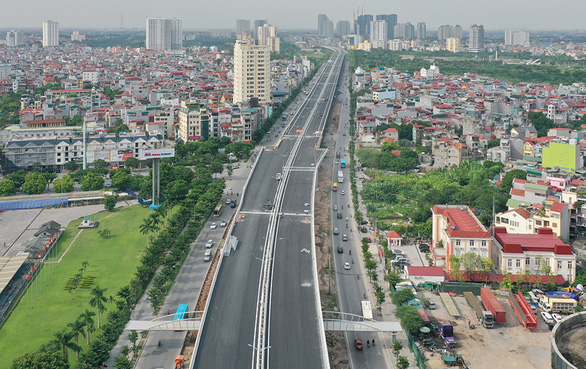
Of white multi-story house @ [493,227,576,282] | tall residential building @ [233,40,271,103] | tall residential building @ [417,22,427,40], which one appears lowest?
white multi-story house @ [493,227,576,282]

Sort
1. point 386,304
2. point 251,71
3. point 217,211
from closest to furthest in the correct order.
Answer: point 386,304
point 217,211
point 251,71

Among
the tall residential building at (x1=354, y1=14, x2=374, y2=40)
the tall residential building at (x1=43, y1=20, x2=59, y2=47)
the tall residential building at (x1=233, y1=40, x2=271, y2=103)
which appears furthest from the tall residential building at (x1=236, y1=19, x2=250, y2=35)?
the tall residential building at (x1=233, y1=40, x2=271, y2=103)

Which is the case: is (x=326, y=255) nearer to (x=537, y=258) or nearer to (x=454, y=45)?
(x=537, y=258)

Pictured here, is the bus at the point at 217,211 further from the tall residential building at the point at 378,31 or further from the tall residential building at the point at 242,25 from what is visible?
the tall residential building at the point at 242,25

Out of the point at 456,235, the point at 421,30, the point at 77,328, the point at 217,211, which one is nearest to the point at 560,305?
the point at 456,235

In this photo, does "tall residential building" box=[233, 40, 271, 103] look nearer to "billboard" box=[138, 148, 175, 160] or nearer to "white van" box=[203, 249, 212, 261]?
"billboard" box=[138, 148, 175, 160]

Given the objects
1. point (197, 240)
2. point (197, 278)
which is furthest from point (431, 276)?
point (197, 240)
